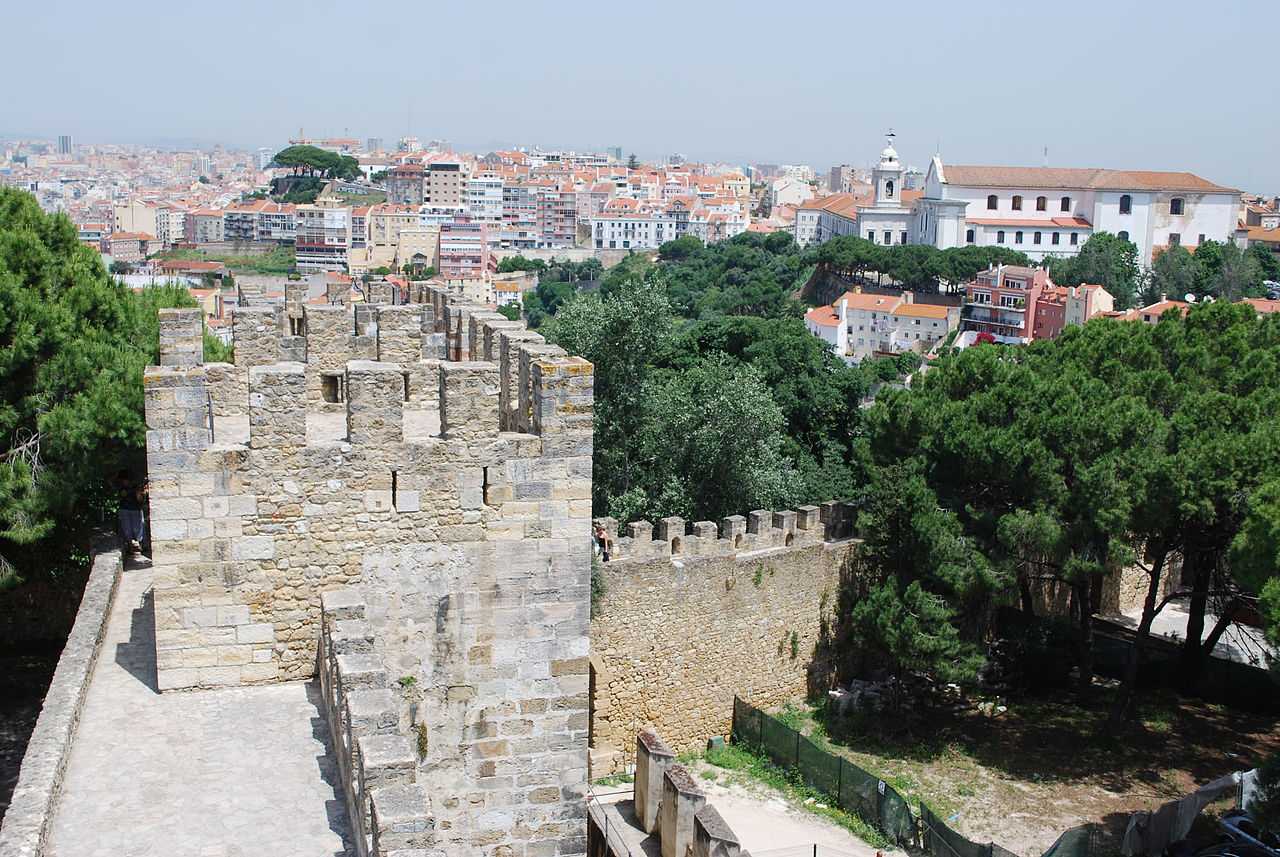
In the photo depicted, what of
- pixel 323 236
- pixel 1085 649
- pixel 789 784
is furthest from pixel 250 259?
pixel 789 784

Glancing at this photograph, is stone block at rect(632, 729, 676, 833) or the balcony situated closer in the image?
stone block at rect(632, 729, 676, 833)

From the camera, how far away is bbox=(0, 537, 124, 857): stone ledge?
5.61 m

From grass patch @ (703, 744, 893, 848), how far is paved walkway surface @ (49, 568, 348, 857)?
9.74 meters

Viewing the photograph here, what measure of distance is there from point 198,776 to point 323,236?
15372cm

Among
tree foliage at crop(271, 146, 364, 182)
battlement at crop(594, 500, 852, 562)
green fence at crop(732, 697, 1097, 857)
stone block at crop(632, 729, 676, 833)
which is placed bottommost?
green fence at crop(732, 697, 1097, 857)

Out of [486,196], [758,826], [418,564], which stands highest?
[486,196]

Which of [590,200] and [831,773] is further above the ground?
[590,200]

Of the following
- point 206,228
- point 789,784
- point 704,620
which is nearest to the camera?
point 789,784

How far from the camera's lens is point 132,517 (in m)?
11.1

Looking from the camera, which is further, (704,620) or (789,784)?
(704,620)

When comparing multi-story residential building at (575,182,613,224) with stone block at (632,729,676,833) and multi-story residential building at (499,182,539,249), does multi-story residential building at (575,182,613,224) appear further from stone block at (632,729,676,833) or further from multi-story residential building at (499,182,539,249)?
stone block at (632,729,676,833)

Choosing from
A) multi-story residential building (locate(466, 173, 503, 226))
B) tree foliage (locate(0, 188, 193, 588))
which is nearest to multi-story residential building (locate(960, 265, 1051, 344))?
tree foliage (locate(0, 188, 193, 588))

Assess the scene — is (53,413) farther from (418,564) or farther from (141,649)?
(418,564)

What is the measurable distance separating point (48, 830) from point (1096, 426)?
14.1 m
